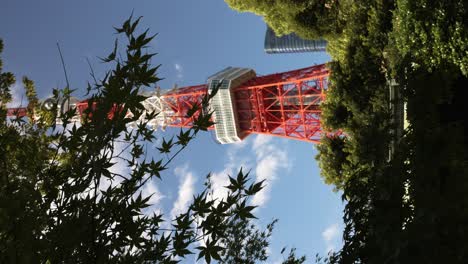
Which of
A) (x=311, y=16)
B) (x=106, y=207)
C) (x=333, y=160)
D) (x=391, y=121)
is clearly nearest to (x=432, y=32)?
(x=391, y=121)

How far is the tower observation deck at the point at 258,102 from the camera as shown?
91.2 feet

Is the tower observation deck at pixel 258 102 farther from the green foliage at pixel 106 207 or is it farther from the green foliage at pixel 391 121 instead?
the green foliage at pixel 106 207

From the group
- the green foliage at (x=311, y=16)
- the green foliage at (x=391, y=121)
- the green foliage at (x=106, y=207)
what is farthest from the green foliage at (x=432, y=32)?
the green foliage at (x=106, y=207)

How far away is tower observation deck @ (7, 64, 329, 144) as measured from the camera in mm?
27812

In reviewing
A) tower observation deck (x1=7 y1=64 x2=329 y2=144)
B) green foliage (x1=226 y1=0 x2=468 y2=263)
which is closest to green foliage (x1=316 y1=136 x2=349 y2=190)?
green foliage (x1=226 y1=0 x2=468 y2=263)

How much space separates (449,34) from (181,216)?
13.1 meters

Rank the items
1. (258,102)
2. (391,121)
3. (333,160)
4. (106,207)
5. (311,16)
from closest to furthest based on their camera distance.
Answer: (106,207) < (391,121) < (333,160) < (311,16) < (258,102)

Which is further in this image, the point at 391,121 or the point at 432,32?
the point at 391,121

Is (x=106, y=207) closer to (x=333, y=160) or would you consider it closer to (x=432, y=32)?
(x=432, y=32)

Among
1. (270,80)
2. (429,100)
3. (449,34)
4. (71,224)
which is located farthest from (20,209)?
(270,80)

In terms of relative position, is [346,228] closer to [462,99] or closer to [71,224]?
[71,224]

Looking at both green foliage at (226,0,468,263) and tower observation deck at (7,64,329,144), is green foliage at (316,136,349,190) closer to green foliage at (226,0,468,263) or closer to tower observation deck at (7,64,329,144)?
green foliage at (226,0,468,263)

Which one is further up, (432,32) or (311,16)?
(311,16)

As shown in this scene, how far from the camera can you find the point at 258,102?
1294 inches
